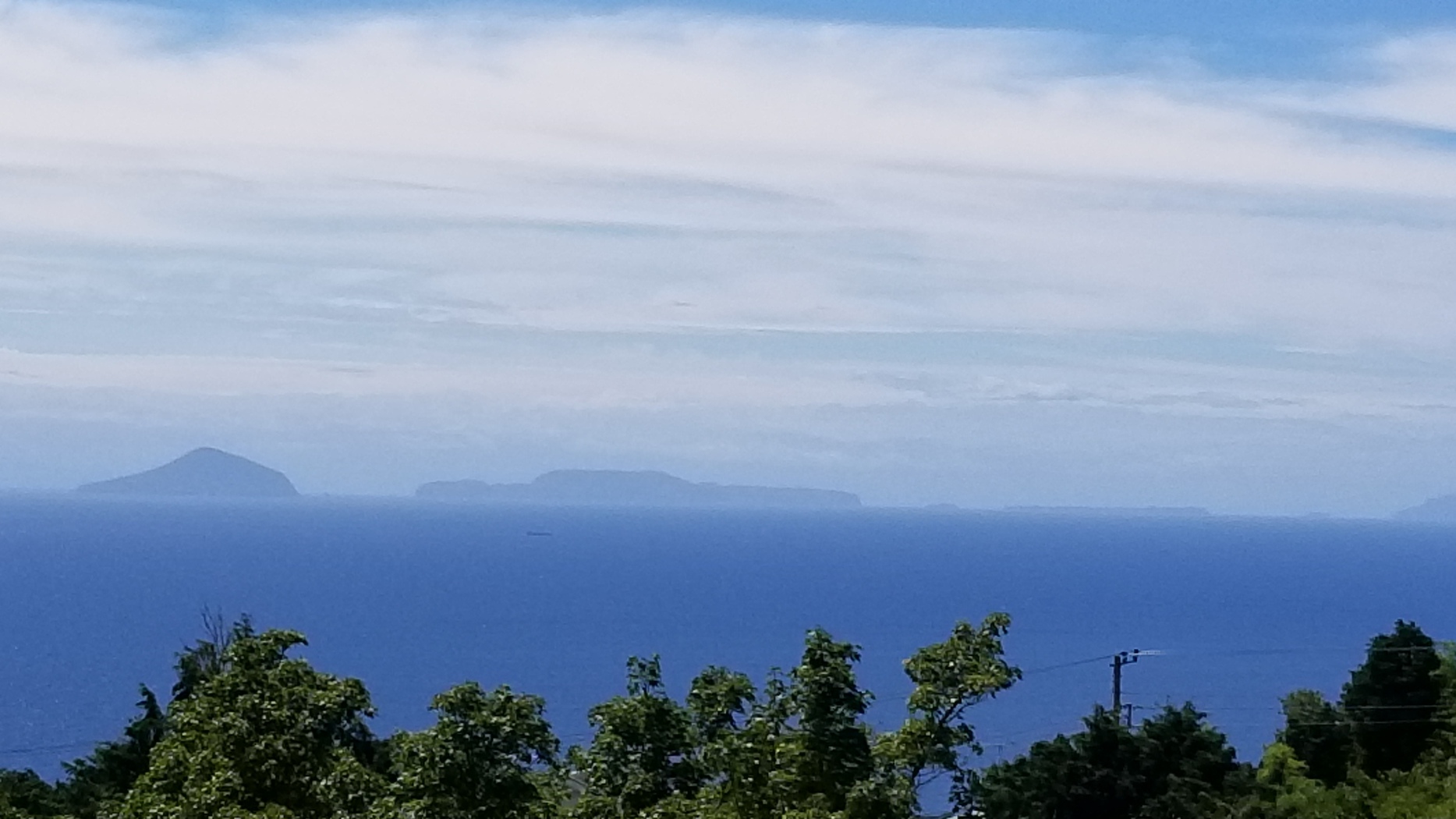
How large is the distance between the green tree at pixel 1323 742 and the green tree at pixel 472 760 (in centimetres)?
2394

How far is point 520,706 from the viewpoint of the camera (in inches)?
493

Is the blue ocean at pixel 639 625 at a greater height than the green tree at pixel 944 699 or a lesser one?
lesser

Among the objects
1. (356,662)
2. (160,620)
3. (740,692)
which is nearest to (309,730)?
(740,692)

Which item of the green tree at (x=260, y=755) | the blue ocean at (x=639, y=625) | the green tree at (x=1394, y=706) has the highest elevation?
the green tree at (x=260, y=755)

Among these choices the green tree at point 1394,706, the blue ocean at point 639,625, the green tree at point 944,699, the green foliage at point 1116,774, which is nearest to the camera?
the green tree at point 944,699

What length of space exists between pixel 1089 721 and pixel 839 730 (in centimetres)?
1931

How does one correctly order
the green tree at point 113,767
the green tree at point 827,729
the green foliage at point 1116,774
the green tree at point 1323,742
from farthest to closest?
the green tree at point 1323,742 → the green foliage at point 1116,774 → the green tree at point 113,767 → the green tree at point 827,729

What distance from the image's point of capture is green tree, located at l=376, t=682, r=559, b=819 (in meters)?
12.1

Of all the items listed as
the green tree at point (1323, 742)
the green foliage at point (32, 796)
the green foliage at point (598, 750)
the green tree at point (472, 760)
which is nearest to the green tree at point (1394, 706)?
the green tree at point (1323, 742)

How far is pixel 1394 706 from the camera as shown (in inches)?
1296

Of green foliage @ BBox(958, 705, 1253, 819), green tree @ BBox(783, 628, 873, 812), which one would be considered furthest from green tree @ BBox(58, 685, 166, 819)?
green tree @ BBox(783, 628, 873, 812)

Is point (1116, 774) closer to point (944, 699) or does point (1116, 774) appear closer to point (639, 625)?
point (944, 699)

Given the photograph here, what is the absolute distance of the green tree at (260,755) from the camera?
1206 cm

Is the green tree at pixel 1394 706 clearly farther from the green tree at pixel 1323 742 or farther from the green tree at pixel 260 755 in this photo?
the green tree at pixel 260 755
